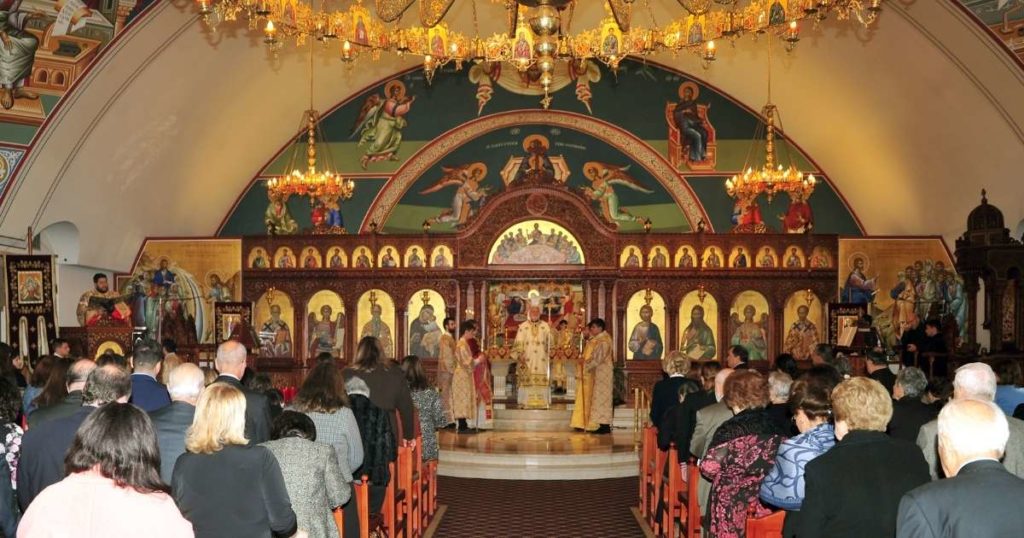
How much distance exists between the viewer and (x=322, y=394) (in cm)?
769

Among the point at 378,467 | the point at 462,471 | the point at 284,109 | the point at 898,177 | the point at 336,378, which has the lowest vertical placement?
the point at 462,471

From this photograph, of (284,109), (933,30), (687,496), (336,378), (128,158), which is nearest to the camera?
(336,378)

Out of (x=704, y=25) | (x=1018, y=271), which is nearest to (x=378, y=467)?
(x=704, y=25)

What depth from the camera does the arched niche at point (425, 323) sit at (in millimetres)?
23297

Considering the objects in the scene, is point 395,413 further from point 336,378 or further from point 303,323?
point 303,323

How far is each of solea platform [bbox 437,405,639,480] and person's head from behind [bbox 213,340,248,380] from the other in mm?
8573

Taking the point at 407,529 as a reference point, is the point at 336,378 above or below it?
above

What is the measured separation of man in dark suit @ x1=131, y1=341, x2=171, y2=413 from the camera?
25.2 ft

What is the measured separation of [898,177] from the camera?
72.9 feet

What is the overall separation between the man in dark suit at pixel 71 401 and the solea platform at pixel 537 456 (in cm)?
951

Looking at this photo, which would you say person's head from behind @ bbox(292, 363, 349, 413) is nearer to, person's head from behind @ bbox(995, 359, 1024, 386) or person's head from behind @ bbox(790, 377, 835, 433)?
person's head from behind @ bbox(790, 377, 835, 433)

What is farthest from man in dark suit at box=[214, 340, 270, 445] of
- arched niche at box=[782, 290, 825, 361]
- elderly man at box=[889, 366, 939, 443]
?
arched niche at box=[782, 290, 825, 361]

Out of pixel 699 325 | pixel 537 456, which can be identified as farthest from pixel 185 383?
pixel 699 325

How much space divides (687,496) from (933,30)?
10.1 meters
